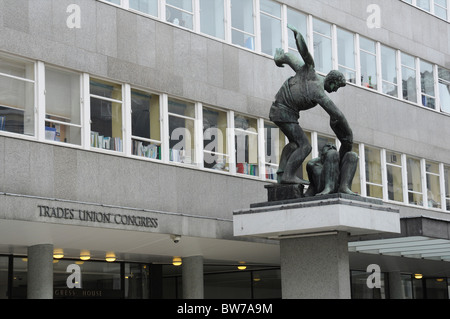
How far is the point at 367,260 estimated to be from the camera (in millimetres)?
28484

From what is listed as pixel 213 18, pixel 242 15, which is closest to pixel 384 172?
pixel 242 15

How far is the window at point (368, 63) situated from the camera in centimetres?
2981

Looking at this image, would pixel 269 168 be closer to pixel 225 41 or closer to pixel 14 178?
pixel 225 41

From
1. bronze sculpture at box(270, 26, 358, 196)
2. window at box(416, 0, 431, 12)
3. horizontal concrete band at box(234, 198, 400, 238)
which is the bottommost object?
horizontal concrete band at box(234, 198, 400, 238)

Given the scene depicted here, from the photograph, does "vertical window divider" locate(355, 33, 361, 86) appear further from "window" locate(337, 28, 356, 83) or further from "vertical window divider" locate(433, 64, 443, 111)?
"vertical window divider" locate(433, 64, 443, 111)

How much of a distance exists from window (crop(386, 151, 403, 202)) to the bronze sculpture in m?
11.5

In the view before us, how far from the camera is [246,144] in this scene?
2473 centimetres

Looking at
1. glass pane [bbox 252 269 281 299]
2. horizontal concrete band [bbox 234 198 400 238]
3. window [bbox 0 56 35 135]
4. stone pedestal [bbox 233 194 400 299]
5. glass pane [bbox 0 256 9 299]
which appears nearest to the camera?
horizontal concrete band [bbox 234 198 400 238]

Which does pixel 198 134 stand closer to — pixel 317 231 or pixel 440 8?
pixel 317 231

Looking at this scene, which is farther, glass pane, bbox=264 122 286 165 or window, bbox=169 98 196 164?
glass pane, bbox=264 122 286 165

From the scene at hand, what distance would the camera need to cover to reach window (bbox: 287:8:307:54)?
26734 millimetres

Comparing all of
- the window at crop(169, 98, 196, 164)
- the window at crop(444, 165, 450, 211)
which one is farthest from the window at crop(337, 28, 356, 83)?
→ the window at crop(169, 98, 196, 164)

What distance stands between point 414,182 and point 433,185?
123 centimetres

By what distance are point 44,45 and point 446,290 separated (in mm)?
23771
